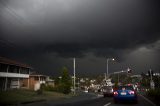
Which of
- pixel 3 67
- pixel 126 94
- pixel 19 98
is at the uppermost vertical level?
pixel 3 67

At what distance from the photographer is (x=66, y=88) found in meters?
65.4

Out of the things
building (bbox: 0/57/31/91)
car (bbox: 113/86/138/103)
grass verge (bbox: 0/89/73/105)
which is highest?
building (bbox: 0/57/31/91)

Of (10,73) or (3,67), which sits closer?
(3,67)

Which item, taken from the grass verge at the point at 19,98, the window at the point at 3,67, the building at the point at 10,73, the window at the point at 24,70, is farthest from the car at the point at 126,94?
the window at the point at 24,70

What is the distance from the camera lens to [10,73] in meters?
67.3

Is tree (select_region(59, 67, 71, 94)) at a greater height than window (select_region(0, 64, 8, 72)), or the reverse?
window (select_region(0, 64, 8, 72))

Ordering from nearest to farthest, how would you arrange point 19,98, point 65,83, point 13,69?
point 19,98 < point 13,69 < point 65,83

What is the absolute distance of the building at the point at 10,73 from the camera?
63.7 m

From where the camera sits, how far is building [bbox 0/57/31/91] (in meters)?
63.7

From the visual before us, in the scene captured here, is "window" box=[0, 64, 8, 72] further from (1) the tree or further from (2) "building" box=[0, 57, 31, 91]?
(1) the tree

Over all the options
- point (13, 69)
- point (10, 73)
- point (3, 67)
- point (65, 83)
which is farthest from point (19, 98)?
point (13, 69)

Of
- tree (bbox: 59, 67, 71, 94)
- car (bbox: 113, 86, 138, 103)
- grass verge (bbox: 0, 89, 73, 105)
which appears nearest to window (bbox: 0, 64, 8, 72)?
tree (bbox: 59, 67, 71, 94)

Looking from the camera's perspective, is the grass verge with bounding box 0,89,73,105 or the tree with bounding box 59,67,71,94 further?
the tree with bounding box 59,67,71,94

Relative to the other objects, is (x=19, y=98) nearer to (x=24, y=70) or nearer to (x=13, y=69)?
(x=13, y=69)
